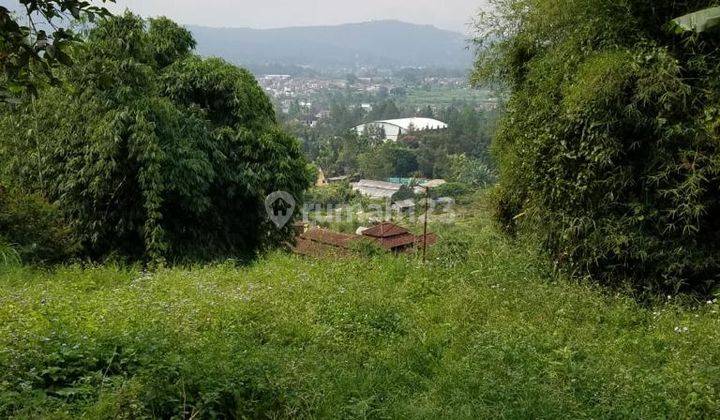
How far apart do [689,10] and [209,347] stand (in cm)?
566

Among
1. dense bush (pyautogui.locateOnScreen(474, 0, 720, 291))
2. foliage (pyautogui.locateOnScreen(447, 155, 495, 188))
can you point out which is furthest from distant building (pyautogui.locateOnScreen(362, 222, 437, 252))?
foliage (pyautogui.locateOnScreen(447, 155, 495, 188))

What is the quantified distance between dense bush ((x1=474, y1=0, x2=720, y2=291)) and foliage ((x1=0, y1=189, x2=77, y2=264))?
5.92 metres

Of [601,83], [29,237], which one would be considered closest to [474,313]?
[601,83]

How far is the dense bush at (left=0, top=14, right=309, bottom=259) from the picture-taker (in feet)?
29.6

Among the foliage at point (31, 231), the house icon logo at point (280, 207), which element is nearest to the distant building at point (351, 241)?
the house icon logo at point (280, 207)

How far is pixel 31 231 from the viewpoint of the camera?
7.86m

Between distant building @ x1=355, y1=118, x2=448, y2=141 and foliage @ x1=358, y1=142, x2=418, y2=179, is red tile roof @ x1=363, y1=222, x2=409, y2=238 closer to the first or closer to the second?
foliage @ x1=358, y1=142, x2=418, y2=179

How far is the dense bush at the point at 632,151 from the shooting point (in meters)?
6.23

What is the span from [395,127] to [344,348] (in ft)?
205

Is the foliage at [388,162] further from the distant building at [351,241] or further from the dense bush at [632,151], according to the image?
the dense bush at [632,151]

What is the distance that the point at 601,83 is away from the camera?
6.44 m

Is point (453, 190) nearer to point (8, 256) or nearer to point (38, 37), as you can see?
point (8, 256)

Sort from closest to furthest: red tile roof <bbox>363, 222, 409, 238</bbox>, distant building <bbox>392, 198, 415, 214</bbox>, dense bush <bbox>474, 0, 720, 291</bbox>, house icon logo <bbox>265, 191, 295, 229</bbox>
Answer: dense bush <bbox>474, 0, 720, 291</bbox>, house icon logo <bbox>265, 191, 295, 229</bbox>, red tile roof <bbox>363, 222, 409, 238</bbox>, distant building <bbox>392, 198, 415, 214</bbox>

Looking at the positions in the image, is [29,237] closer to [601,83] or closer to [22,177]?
[22,177]
